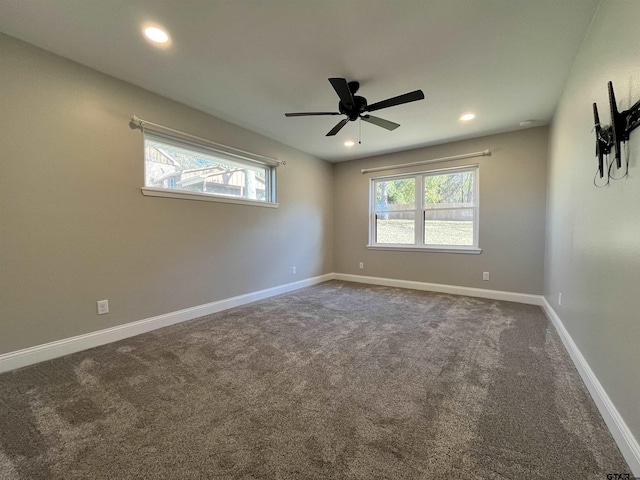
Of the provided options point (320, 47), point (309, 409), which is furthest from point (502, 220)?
point (309, 409)

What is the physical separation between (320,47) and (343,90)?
36 centimetres

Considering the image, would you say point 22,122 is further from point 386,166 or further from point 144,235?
point 386,166

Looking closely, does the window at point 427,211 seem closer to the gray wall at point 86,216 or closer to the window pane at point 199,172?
the window pane at point 199,172

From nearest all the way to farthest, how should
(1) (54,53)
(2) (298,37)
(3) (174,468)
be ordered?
1. (3) (174,468)
2. (2) (298,37)
3. (1) (54,53)

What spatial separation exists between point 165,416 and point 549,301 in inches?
166

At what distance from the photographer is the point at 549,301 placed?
11.1 ft

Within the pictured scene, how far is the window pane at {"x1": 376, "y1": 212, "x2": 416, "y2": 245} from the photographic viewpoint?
501cm

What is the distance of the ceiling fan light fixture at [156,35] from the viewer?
1986mm

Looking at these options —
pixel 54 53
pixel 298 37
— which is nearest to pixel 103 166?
pixel 54 53

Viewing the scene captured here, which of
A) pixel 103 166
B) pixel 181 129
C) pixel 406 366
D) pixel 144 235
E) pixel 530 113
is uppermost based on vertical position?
pixel 530 113

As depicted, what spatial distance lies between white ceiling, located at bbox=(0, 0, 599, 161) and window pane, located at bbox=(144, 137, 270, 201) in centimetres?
59

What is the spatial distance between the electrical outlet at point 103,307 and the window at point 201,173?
115 centimetres

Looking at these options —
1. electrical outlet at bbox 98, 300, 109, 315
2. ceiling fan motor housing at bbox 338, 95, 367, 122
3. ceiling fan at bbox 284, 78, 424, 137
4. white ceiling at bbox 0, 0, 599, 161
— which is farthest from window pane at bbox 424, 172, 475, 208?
electrical outlet at bbox 98, 300, 109, 315

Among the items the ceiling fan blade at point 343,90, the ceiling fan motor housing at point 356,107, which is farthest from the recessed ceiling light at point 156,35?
the ceiling fan motor housing at point 356,107
